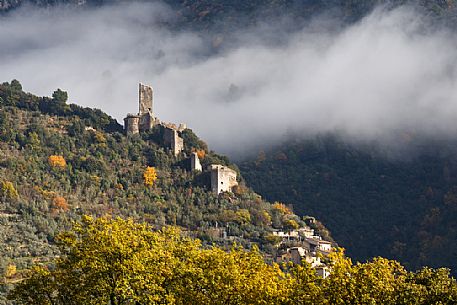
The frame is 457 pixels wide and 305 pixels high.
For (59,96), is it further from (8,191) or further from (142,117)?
(8,191)

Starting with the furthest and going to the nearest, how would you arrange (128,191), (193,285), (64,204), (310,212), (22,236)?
(310,212), (128,191), (64,204), (22,236), (193,285)

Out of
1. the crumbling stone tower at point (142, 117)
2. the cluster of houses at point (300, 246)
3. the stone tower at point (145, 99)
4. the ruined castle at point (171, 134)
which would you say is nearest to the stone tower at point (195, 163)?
the ruined castle at point (171, 134)

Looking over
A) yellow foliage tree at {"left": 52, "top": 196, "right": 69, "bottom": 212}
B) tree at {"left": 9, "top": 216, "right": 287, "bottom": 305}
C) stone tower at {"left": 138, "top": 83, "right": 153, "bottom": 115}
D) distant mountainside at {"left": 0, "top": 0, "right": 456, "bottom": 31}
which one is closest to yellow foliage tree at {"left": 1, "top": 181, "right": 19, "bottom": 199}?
yellow foliage tree at {"left": 52, "top": 196, "right": 69, "bottom": 212}

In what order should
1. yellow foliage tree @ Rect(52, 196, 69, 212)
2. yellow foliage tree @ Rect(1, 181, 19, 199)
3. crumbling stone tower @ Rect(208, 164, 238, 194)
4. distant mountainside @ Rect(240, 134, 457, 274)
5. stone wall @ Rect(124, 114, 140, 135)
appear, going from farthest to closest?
stone wall @ Rect(124, 114, 140, 135) < distant mountainside @ Rect(240, 134, 457, 274) < crumbling stone tower @ Rect(208, 164, 238, 194) < yellow foliage tree @ Rect(52, 196, 69, 212) < yellow foliage tree @ Rect(1, 181, 19, 199)

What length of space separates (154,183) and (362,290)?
6779cm

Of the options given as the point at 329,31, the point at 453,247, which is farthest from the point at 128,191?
the point at 329,31

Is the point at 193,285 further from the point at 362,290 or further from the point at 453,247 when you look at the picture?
the point at 453,247

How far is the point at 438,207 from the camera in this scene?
373 feet

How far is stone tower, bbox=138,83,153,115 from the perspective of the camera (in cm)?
11462

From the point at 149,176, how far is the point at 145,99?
701 inches

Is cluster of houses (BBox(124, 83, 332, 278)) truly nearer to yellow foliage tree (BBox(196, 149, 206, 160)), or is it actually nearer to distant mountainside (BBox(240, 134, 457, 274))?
yellow foliage tree (BBox(196, 149, 206, 160))

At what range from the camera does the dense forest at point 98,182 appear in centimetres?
8417

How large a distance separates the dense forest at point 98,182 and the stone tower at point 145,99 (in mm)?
4561

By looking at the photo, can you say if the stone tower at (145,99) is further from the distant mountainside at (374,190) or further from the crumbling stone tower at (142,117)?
the distant mountainside at (374,190)
